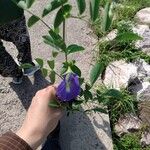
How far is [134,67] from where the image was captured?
3064 mm

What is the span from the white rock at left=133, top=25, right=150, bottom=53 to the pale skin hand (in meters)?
1.56

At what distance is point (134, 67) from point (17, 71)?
3.00 ft

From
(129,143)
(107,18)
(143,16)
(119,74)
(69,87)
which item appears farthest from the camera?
(143,16)

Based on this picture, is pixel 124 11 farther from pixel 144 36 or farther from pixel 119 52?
pixel 119 52

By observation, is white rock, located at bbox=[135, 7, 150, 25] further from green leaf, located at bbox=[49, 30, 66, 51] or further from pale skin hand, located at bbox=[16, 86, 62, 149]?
green leaf, located at bbox=[49, 30, 66, 51]

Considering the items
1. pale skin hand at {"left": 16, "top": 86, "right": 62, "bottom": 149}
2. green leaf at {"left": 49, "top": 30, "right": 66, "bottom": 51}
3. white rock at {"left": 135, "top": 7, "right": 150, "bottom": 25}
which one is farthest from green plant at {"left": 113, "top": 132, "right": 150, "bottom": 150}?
green leaf at {"left": 49, "top": 30, "right": 66, "bottom": 51}

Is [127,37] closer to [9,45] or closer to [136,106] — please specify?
[136,106]

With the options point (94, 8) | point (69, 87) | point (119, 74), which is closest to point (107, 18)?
point (94, 8)

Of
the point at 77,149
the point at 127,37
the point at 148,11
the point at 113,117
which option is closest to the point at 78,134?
the point at 77,149

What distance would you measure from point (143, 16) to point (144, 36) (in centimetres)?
29

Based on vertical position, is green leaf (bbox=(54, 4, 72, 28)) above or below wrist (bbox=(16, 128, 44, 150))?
above

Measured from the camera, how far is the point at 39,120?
1.83 metres

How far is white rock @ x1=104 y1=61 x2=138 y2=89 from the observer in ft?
9.82

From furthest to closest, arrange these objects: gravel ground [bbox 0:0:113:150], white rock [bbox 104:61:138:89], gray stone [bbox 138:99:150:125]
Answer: white rock [bbox 104:61:138:89]
gray stone [bbox 138:99:150:125]
gravel ground [bbox 0:0:113:150]
